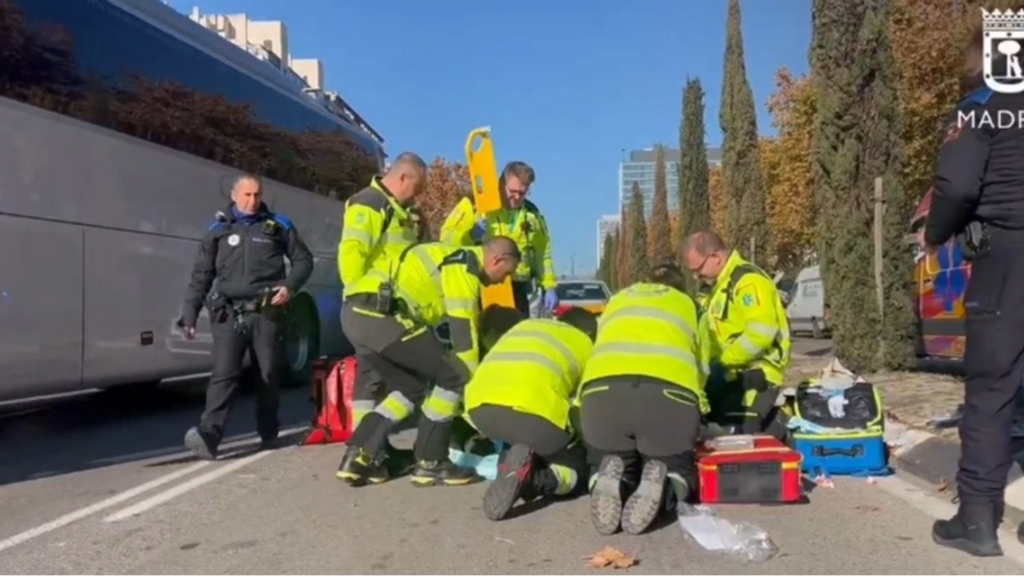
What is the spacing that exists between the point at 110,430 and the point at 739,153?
27.0 meters

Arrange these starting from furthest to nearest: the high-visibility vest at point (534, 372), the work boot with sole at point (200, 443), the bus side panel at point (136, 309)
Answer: the bus side panel at point (136, 309) → the work boot with sole at point (200, 443) → the high-visibility vest at point (534, 372)

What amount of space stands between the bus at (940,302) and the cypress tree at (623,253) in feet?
195

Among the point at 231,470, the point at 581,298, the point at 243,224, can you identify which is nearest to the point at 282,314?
the point at 243,224

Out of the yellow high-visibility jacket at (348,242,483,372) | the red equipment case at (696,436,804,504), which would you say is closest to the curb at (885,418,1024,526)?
A: the red equipment case at (696,436,804,504)

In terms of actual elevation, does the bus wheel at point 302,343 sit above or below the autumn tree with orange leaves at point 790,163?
below

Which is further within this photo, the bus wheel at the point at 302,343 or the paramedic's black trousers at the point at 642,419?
the bus wheel at the point at 302,343

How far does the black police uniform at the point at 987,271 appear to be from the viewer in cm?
425

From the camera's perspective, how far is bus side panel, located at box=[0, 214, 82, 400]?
300 inches

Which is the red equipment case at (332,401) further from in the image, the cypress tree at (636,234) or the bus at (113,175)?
the cypress tree at (636,234)

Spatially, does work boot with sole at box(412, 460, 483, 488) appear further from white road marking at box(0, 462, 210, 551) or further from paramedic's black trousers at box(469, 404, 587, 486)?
white road marking at box(0, 462, 210, 551)

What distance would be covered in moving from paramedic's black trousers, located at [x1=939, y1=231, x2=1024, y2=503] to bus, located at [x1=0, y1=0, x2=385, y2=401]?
666 centimetres

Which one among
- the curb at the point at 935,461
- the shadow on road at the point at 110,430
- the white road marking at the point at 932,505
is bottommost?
the shadow on road at the point at 110,430

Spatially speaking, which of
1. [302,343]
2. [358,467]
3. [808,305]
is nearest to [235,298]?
[358,467]

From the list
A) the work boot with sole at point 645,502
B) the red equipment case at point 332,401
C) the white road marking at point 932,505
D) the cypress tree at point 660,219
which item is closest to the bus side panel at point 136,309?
the red equipment case at point 332,401
